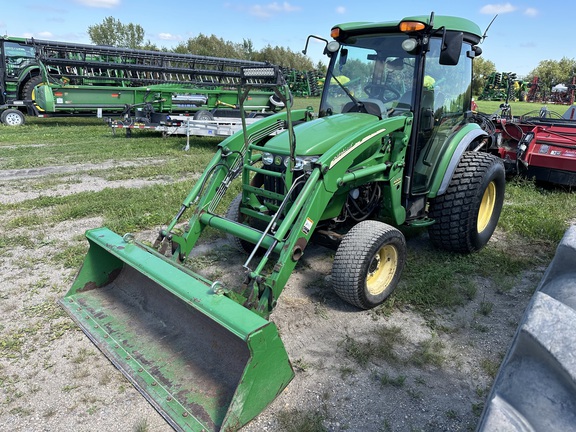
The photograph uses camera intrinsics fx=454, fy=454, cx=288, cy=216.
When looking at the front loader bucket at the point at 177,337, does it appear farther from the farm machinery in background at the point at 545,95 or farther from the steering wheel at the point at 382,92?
the farm machinery in background at the point at 545,95

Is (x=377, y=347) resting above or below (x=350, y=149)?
below

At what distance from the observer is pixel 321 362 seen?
3.04m

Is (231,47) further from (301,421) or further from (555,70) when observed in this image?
(301,421)

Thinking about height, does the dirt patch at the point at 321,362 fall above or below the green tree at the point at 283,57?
below

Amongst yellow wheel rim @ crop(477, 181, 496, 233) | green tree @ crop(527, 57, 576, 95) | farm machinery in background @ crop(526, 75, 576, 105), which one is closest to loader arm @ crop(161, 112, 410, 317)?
yellow wheel rim @ crop(477, 181, 496, 233)

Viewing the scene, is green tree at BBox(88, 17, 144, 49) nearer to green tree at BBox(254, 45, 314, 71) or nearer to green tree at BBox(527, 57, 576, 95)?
green tree at BBox(254, 45, 314, 71)

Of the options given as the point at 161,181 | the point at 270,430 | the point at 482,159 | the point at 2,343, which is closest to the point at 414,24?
the point at 482,159

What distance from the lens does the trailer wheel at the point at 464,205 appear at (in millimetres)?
4414

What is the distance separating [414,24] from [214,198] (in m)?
2.23

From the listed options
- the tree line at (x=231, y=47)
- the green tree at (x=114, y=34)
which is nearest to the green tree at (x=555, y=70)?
the tree line at (x=231, y=47)

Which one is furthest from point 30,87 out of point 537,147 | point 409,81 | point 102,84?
point 537,147

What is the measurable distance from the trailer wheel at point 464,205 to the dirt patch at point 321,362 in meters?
0.48

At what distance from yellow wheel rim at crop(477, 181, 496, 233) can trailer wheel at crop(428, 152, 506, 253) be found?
26cm

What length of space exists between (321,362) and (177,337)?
0.98 meters
